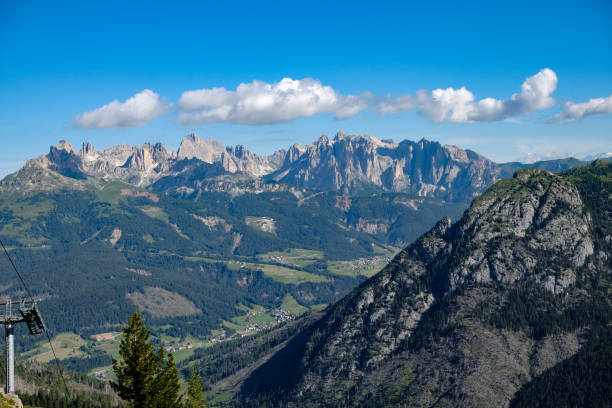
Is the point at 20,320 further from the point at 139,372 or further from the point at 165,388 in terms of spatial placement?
the point at 165,388

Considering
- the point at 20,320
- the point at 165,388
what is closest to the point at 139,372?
the point at 165,388

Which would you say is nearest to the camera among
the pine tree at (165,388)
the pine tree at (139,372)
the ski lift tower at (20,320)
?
the ski lift tower at (20,320)

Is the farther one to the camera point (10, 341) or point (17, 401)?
point (17, 401)

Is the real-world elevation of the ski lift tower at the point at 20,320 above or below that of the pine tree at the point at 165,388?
above

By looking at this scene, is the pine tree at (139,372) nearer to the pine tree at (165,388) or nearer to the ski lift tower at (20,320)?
the pine tree at (165,388)

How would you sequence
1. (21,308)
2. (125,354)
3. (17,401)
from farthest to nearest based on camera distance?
1. (17,401)
2. (125,354)
3. (21,308)

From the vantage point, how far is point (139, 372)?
3332 inches

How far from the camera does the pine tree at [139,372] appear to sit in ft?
275

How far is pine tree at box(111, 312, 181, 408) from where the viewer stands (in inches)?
3295

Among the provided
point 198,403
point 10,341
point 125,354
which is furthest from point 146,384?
point 198,403

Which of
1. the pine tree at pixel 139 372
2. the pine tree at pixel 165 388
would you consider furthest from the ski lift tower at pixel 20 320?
the pine tree at pixel 165 388

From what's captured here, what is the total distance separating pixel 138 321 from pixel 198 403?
331ft

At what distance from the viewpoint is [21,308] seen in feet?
245

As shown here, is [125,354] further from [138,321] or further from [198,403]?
[198,403]
